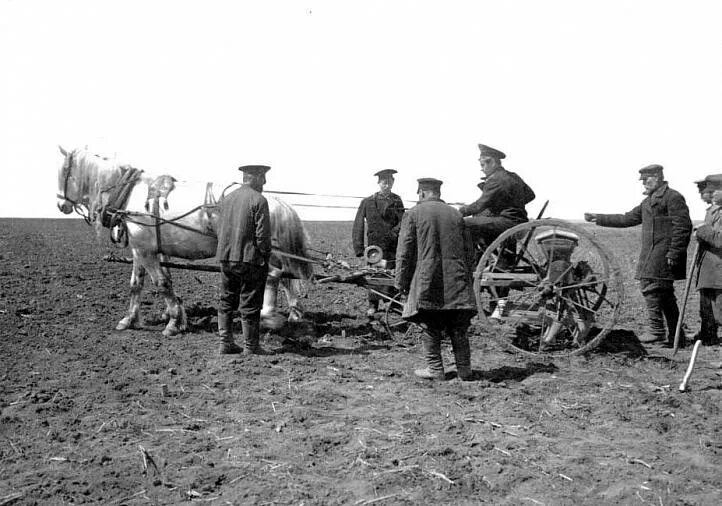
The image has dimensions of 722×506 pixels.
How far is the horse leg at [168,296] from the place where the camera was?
328 inches

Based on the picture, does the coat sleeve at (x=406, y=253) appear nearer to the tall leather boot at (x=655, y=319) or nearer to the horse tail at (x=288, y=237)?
the horse tail at (x=288, y=237)

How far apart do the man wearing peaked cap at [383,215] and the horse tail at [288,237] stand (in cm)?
106

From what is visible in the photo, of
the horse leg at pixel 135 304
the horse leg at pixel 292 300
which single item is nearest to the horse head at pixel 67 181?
the horse leg at pixel 135 304

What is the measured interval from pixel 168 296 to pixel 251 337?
1.76m

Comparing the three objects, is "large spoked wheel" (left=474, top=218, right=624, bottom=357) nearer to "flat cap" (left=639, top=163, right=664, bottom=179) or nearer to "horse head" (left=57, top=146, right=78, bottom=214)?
"flat cap" (left=639, top=163, right=664, bottom=179)

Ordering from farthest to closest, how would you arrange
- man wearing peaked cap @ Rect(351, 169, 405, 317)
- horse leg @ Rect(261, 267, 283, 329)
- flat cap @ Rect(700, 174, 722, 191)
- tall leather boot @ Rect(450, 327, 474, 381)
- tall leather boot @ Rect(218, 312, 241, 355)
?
man wearing peaked cap @ Rect(351, 169, 405, 317)
horse leg @ Rect(261, 267, 283, 329)
tall leather boot @ Rect(218, 312, 241, 355)
flat cap @ Rect(700, 174, 722, 191)
tall leather boot @ Rect(450, 327, 474, 381)

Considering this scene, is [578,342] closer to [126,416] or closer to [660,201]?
[660,201]

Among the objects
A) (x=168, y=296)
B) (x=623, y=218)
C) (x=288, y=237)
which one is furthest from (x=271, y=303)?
(x=623, y=218)

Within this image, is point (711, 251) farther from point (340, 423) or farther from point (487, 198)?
point (340, 423)

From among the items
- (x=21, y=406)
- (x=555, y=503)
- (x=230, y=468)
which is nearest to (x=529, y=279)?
(x=555, y=503)

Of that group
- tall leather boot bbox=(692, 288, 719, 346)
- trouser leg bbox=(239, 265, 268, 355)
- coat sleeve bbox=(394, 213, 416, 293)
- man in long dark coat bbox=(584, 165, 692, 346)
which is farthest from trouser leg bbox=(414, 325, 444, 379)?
tall leather boot bbox=(692, 288, 719, 346)

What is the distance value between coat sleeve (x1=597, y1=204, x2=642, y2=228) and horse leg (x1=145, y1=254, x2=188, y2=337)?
17.6ft

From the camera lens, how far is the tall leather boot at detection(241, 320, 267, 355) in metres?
7.16

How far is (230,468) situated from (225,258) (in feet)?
10.5
